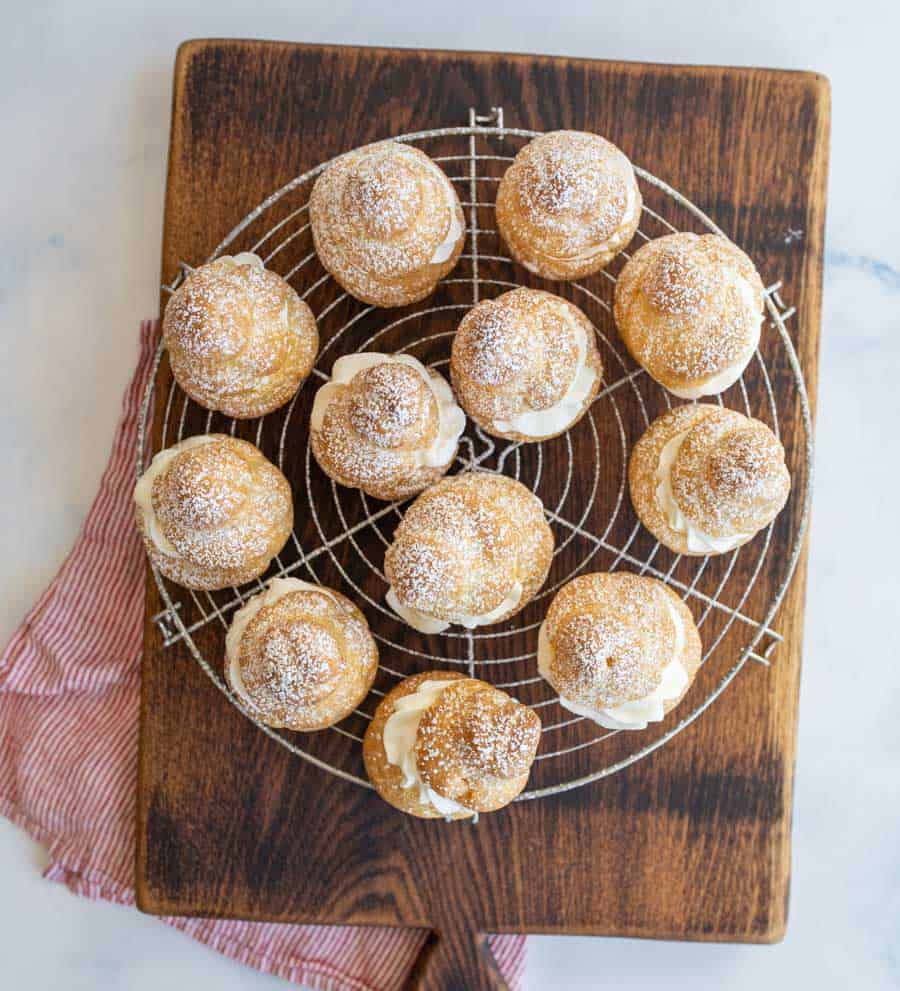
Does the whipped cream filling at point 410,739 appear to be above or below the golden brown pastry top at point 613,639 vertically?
below

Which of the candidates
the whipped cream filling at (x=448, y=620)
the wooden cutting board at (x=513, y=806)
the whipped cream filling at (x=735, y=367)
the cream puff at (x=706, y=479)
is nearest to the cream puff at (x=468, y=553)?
the whipped cream filling at (x=448, y=620)

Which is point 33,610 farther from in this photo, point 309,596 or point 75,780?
point 309,596

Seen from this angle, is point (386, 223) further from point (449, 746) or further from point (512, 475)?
point (449, 746)

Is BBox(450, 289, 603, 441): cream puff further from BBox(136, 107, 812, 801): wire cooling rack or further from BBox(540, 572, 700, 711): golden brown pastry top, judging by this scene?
BBox(540, 572, 700, 711): golden brown pastry top

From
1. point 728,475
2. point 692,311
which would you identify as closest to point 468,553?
point 728,475

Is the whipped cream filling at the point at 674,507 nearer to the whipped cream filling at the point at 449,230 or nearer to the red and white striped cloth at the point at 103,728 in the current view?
the whipped cream filling at the point at 449,230

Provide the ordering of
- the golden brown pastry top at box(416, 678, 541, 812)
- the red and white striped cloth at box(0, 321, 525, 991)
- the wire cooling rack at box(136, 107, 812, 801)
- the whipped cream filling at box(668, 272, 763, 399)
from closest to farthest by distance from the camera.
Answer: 1. the golden brown pastry top at box(416, 678, 541, 812)
2. the whipped cream filling at box(668, 272, 763, 399)
3. the wire cooling rack at box(136, 107, 812, 801)
4. the red and white striped cloth at box(0, 321, 525, 991)

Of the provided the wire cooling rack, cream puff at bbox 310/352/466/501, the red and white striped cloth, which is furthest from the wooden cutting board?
cream puff at bbox 310/352/466/501
